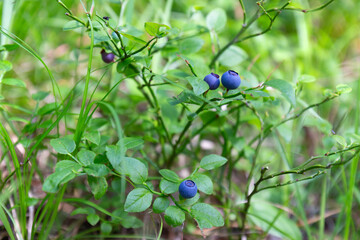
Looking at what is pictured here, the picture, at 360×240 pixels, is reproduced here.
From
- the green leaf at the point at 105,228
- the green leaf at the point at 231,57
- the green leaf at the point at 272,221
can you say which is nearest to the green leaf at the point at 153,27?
the green leaf at the point at 231,57

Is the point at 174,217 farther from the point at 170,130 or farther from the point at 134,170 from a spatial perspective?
the point at 170,130

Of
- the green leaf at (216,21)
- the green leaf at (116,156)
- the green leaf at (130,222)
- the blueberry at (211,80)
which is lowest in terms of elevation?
the green leaf at (130,222)

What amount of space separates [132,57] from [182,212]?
20.0 inches

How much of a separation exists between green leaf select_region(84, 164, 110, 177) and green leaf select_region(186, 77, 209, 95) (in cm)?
33

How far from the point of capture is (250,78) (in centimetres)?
139

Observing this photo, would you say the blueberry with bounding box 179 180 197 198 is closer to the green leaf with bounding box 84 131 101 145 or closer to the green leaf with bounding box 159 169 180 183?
the green leaf with bounding box 159 169 180 183

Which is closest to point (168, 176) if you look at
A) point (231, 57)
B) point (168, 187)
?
point (168, 187)

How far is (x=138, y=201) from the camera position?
0.93 metres

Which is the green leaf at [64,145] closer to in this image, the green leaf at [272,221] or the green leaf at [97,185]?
the green leaf at [97,185]

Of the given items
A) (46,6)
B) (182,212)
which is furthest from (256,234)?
(46,6)

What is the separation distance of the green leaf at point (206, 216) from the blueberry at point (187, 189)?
0.05m

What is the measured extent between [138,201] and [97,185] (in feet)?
0.46

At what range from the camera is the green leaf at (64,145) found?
3.13ft

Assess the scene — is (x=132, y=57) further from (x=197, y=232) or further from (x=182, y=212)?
(x=197, y=232)
